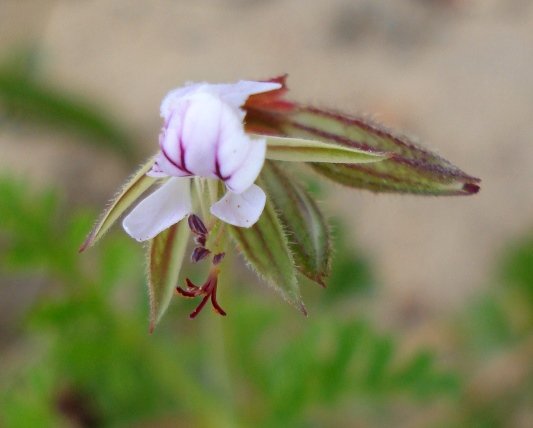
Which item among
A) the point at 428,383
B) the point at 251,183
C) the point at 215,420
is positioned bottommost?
the point at 215,420

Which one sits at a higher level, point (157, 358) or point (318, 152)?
point (318, 152)

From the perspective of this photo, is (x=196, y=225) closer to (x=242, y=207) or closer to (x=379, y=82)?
(x=242, y=207)

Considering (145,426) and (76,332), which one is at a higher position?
(76,332)

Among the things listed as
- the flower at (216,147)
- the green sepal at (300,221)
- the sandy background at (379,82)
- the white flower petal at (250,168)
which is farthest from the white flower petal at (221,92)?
the sandy background at (379,82)

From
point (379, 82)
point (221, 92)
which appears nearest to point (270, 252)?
point (221, 92)

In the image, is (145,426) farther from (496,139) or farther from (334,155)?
(334,155)

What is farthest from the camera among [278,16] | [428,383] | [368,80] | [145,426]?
[278,16]

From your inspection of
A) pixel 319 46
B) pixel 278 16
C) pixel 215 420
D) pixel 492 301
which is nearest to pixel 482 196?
pixel 492 301

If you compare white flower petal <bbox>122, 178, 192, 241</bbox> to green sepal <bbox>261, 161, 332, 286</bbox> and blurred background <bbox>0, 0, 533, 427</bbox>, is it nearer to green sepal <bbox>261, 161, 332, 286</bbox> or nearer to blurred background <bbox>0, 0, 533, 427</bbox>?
green sepal <bbox>261, 161, 332, 286</bbox>

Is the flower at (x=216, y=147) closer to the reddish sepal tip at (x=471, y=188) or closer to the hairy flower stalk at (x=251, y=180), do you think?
the hairy flower stalk at (x=251, y=180)
